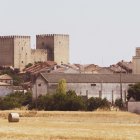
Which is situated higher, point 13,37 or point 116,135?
point 13,37

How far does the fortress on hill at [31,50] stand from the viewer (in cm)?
14838

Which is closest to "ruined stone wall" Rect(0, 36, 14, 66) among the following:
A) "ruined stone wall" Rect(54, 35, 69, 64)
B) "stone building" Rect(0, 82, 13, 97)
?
"ruined stone wall" Rect(54, 35, 69, 64)

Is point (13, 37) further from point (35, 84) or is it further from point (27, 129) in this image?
point (27, 129)

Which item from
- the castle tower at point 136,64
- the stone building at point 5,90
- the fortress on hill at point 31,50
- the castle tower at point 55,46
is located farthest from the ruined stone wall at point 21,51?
the stone building at point 5,90

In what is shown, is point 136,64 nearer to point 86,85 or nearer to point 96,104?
point 86,85

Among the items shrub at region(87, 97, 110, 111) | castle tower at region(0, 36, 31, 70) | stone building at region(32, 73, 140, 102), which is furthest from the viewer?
castle tower at region(0, 36, 31, 70)

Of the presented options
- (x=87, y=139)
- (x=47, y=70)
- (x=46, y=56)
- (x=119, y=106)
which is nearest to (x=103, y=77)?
(x=119, y=106)

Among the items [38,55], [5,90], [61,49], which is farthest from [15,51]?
[5,90]

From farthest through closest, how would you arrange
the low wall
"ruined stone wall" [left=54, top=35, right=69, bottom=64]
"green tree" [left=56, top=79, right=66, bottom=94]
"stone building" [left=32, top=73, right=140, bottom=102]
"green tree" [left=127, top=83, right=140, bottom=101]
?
"ruined stone wall" [left=54, top=35, right=69, bottom=64] < "stone building" [left=32, top=73, right=140, bottom=102] < "green tree" [left=56, top=79, right=66, bottom=94] < "green tree" [left=127, top=83, right=140, bottom=101] < the low wall

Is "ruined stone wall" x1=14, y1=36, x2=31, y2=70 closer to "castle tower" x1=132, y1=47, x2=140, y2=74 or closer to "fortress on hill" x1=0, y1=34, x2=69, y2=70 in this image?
"fortress on hill" x1=0, y1=34, x2=69, y2=70

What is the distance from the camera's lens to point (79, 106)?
230 feet

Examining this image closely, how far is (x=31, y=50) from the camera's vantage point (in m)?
152

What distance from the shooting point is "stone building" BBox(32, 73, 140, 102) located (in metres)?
86.9

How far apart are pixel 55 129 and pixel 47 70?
8122 cm
